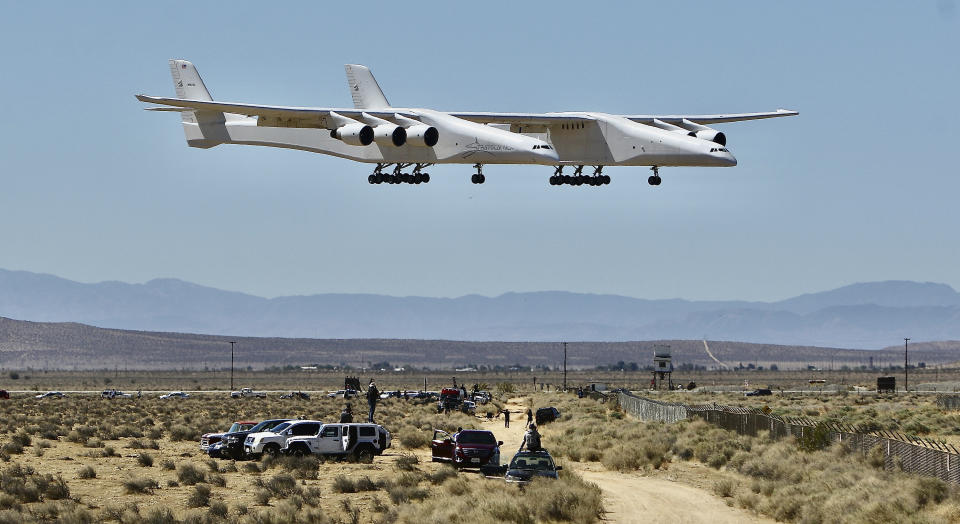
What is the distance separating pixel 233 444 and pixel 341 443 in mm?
4113

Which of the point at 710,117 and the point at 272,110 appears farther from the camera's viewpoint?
the point at 710,117

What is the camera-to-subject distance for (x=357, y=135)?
5672 centimetres

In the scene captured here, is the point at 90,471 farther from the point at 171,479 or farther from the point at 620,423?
the point at 620,423

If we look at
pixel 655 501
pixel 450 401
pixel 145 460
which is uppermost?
pixel 450 401

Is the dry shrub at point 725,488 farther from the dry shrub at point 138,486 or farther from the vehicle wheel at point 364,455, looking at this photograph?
the dry shrub at point 138,486

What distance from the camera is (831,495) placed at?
33.4m

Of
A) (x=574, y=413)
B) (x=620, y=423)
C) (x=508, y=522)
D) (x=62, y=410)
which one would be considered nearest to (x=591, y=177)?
(x=620, y=423)

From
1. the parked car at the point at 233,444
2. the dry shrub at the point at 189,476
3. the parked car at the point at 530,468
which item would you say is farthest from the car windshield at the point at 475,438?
the dry shrub at the point at 189,476

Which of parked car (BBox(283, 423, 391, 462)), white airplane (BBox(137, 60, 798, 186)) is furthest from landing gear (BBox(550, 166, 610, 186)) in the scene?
parked car (BBox(283, 423, 391, 462))

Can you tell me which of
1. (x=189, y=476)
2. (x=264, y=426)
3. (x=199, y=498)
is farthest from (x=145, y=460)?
(x=199, y=498)

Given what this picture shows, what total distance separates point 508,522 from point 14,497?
43.4ft

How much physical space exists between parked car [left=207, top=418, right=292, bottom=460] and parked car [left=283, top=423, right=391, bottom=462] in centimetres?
218

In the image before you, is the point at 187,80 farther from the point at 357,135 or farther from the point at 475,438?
the point at 475,438

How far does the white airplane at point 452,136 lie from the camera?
178ft
